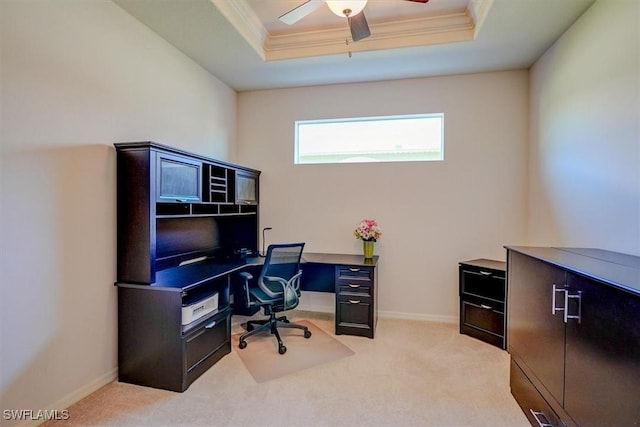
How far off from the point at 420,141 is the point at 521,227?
1.50 meters

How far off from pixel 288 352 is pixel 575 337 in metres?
2.21

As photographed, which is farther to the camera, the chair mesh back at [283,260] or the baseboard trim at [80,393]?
the chair mesh back at [283,260]

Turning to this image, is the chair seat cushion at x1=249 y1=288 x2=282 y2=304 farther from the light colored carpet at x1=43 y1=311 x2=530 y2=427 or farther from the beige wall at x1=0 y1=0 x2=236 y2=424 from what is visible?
the beige wall at x1=0 y1=0 x2=236 y2=424

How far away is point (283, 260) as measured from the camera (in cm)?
308

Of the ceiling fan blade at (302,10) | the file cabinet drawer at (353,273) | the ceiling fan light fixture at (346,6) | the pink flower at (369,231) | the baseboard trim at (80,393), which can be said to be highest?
the ceiling fan blade at (302,10)

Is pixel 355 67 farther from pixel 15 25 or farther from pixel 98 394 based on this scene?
pixel 98 394

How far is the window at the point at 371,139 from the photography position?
154 inches

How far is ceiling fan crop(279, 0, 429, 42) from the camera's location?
2123 mm

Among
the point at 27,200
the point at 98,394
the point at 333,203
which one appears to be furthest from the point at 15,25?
the point at 333,203

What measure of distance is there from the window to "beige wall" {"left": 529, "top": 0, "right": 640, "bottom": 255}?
1.07 meters

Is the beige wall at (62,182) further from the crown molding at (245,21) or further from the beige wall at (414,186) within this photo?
the beige wall at (414,186)

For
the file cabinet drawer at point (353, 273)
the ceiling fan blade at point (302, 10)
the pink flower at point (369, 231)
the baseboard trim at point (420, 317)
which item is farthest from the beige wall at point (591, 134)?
the ceiling fan blade at point (302, 10)

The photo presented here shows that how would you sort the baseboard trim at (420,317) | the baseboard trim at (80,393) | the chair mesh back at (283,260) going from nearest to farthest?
the baseboard trim at (80,393), the chair mesh back at (283,260), the baseboard trim at (420,317)

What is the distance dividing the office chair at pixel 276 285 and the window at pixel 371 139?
1.57 meters
